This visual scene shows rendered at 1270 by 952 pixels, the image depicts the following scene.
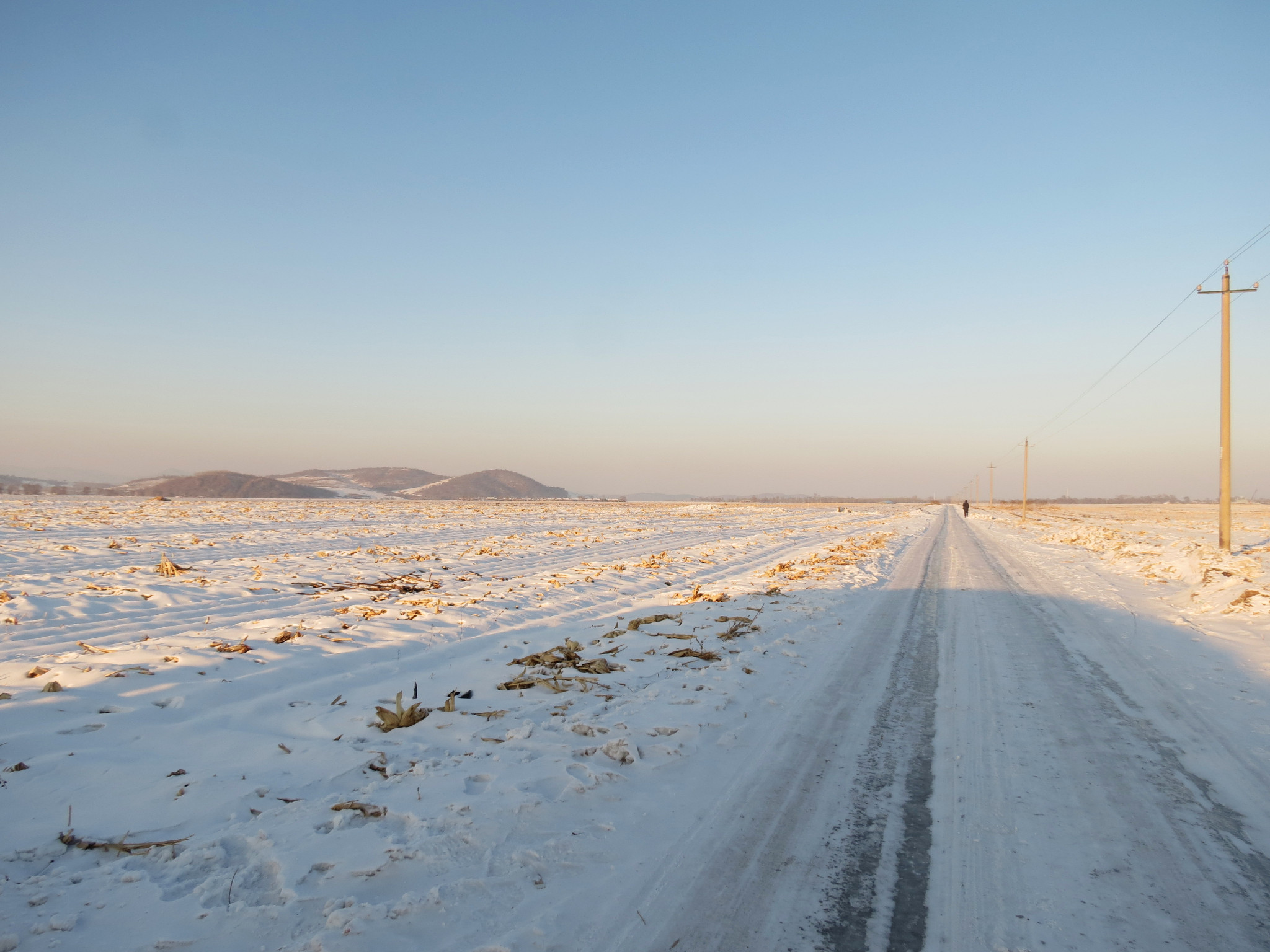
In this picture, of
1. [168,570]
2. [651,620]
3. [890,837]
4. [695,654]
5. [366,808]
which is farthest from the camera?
[168,570]

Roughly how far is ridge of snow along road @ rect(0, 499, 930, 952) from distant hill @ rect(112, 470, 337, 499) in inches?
5504

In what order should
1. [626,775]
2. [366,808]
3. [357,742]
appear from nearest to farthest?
[366,808], [626,775], [357,742]

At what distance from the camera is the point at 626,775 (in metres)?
4.57

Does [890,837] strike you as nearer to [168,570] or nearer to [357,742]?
[357,742]

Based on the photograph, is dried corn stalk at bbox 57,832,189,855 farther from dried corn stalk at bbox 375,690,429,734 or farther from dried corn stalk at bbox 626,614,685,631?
dried corn stalk at bbox 626,614,685,631

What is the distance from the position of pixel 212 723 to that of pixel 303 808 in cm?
215

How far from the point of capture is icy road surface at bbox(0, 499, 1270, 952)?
3002 millimetres

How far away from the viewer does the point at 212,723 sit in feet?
18.0

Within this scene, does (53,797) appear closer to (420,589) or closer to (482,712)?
(482,712)

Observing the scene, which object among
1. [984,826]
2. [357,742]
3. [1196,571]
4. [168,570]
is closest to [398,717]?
[357,742]

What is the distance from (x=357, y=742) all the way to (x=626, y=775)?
2.39m

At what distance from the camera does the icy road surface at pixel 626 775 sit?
300 cm

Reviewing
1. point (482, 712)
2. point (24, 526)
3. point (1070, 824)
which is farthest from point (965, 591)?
point (24, 526)

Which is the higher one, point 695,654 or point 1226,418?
point 1226,418
